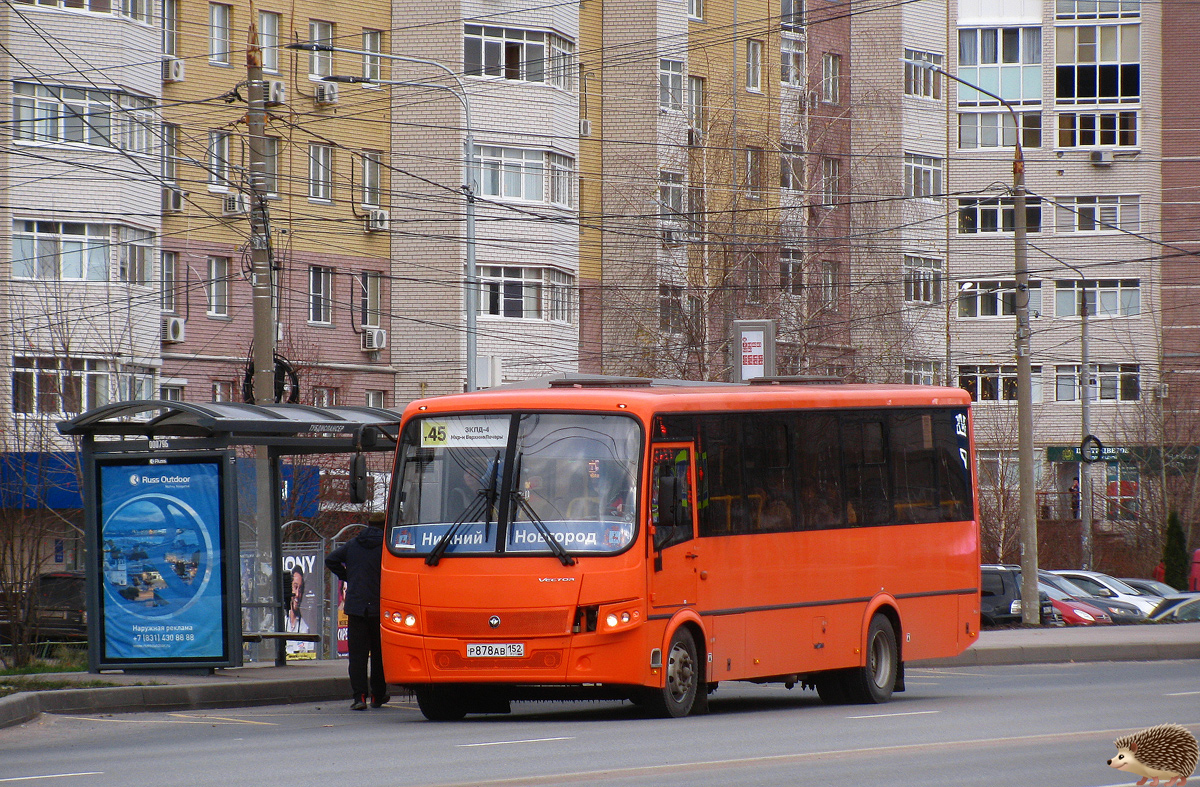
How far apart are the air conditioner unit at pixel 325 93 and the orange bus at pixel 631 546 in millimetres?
26622

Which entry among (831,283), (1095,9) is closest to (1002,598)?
(831,283)

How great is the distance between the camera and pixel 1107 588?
38.8m

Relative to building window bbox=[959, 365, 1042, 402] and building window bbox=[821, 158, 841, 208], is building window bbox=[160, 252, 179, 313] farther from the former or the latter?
building window bbox=[959, 365, 1042, 402]

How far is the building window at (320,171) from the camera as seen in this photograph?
43.3 meters

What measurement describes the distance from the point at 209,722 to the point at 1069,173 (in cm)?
5298

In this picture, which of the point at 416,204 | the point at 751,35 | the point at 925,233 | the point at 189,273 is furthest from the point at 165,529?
the point at 925,233

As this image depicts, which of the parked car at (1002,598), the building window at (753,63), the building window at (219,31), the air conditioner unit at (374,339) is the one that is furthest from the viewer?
the building window at (753,63)

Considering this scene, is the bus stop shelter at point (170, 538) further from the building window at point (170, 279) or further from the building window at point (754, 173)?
the building window at point (754, 173)

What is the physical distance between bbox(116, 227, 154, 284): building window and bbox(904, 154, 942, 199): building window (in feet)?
83.6

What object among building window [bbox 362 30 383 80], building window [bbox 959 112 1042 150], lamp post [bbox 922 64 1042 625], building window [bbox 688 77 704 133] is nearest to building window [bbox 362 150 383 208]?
building window [bbox 362 30 383 80]

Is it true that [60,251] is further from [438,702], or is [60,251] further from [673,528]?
[673,528]

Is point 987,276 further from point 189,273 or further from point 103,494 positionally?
point 103,494

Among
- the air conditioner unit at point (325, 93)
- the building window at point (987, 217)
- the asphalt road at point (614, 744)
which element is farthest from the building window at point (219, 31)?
the building window at point (987, 217)

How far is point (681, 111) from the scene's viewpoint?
4619 centimetres
